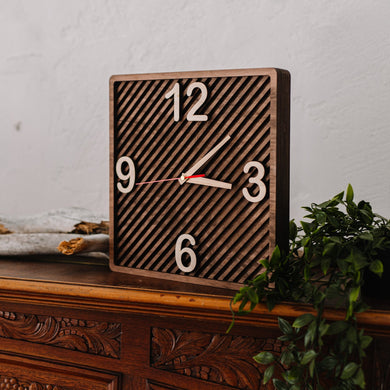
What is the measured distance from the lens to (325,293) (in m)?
0.85

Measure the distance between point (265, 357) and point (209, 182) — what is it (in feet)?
1.23

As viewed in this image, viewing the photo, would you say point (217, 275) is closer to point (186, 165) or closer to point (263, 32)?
point (186, 165)

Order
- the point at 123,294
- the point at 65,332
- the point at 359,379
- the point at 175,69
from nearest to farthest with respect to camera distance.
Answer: the point at 359,379 → the point at 123,294 → the point at 65,332 → the point at 175,69

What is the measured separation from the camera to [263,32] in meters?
1.56

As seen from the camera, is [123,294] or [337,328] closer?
[337,328]

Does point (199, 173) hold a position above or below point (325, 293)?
above

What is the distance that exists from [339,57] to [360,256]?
841 millimetres

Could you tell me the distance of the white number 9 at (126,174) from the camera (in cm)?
118

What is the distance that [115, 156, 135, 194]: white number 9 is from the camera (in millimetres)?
1179

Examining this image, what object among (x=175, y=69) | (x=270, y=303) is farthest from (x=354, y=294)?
(x=175, y=69)

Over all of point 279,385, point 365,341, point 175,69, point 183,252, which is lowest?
point 279,385

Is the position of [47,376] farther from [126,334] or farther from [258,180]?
[258,180]

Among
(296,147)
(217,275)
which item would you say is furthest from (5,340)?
(296,147)

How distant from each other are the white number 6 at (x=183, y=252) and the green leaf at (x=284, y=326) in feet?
0.86
